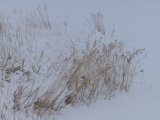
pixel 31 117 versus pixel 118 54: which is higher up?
pixel 118 54

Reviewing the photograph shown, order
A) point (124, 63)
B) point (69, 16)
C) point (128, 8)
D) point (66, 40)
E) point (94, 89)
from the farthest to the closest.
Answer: point (128, 8), point (69, 16), point (66, 40), point (124, 63), point (94, 89)

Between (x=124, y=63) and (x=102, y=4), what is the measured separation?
347 cm

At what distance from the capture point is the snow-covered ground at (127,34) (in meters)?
3.16

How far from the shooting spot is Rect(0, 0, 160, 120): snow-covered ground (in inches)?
124

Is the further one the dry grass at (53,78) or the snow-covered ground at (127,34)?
the snow-covered ground at (127,34)

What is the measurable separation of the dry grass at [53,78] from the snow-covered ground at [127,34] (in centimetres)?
11

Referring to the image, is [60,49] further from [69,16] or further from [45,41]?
[69,16]

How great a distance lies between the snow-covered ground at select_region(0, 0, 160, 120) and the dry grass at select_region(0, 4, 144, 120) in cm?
11

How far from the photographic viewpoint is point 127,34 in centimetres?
520

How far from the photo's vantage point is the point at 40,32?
4.74 metres

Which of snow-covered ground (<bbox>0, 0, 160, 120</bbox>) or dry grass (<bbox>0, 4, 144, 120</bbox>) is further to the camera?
snow-covered ground (<bbox>0, 0, 160, 120</bbox>)

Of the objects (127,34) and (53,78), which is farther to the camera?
(127,34)

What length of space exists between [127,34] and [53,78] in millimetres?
2035

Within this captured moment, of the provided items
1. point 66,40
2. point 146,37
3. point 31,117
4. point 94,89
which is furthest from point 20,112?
point 146,37
